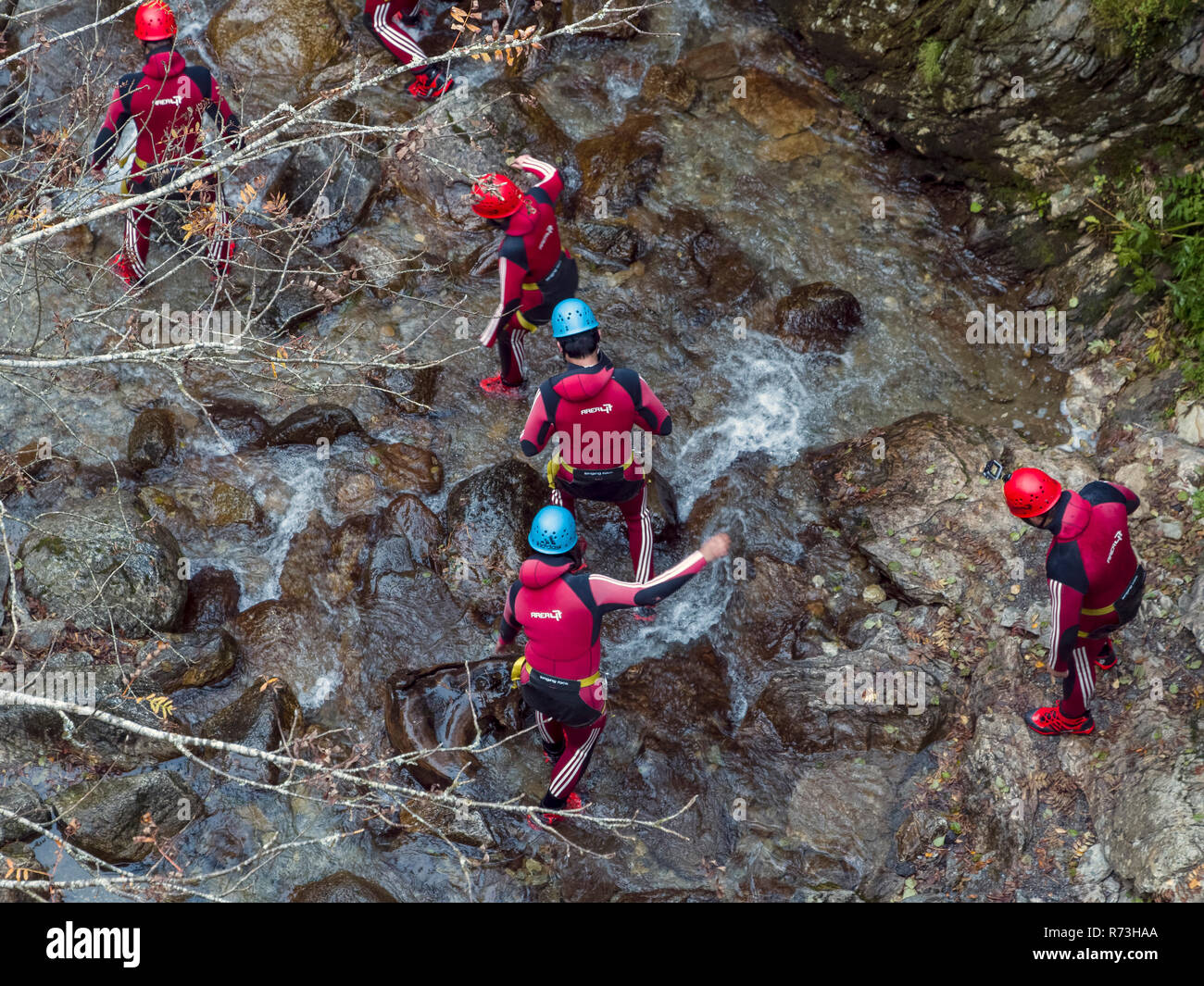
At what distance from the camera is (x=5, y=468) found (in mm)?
7648

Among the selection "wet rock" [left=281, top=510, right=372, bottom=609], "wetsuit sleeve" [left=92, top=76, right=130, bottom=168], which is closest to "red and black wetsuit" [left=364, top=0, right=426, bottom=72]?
"wetsuit sleeve" [left=92, top=76, right=130, bottom=168]

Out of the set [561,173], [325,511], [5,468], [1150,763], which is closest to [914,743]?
[1150,763]

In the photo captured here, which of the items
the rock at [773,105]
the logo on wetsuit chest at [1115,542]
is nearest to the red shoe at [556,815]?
the logo on wetsuit chest at [1115,542]

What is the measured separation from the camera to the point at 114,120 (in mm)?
7797

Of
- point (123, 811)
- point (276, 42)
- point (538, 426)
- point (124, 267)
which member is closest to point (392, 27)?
point (276, 42)

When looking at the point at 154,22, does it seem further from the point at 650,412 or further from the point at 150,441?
the point at 650,412

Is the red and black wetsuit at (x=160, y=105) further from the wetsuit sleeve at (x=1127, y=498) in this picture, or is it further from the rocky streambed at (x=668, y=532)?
the wetsuit sleeve at (x=1127, y=498)

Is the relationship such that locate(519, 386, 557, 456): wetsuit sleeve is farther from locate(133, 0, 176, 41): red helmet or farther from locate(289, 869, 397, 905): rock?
locate(133, 0, 176, 41): red helmet

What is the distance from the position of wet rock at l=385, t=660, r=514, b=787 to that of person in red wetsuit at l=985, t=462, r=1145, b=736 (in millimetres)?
3809

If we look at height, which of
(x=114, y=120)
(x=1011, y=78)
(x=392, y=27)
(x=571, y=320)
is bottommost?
(x=571, y=320)

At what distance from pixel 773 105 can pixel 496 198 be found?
176 inches

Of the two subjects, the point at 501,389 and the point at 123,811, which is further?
the point at 501,389

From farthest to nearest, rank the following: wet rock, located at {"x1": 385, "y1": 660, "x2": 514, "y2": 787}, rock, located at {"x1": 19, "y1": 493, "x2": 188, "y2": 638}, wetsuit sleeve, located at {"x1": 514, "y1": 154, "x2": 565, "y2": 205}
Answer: wetsuit sleeve, located at {"x1": 514, "y1": 154, "x2": 565, "y2": 205}
rock, located at {"x1": 19, "y1": 493, "x2": 188, "y2": 638}
wet rock, located at {"x1": 385, "y1": 660, "x2": 514, "y2": 787}

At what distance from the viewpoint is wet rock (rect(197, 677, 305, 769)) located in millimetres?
6871
